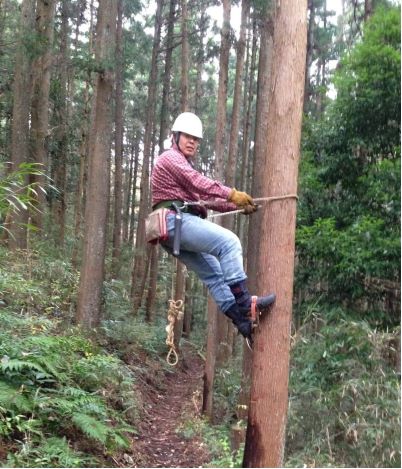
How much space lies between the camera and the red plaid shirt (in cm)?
444

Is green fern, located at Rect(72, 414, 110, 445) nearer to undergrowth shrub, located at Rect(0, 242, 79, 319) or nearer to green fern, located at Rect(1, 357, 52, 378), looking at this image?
green fern, located at Rect(1, 357, 52, 378)

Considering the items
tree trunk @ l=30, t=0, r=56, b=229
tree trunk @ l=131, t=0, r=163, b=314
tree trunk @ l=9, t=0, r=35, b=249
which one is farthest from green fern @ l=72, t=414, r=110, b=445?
tree trunk @ l=131, t=0, r=163, b=314

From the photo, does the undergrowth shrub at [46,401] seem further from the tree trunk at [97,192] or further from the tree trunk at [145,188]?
the tree trunk at [145,188]

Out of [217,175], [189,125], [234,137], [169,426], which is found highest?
[234,137]

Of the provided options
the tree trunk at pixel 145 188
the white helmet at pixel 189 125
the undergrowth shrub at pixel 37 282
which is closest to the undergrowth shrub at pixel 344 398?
the white helmet at pixel 189 125

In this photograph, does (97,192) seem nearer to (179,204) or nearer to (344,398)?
(179,204)

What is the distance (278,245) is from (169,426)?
6.64m

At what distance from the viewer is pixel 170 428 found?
9.52m

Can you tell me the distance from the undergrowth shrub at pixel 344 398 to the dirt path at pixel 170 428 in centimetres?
223

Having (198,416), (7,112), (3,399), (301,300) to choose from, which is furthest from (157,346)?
(3,399)

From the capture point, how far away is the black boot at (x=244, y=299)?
13.2ft

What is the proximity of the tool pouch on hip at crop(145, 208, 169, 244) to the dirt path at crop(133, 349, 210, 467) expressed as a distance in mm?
3648

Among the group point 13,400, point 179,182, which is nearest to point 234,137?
point 179,182

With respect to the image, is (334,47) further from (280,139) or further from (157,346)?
(280,139)
